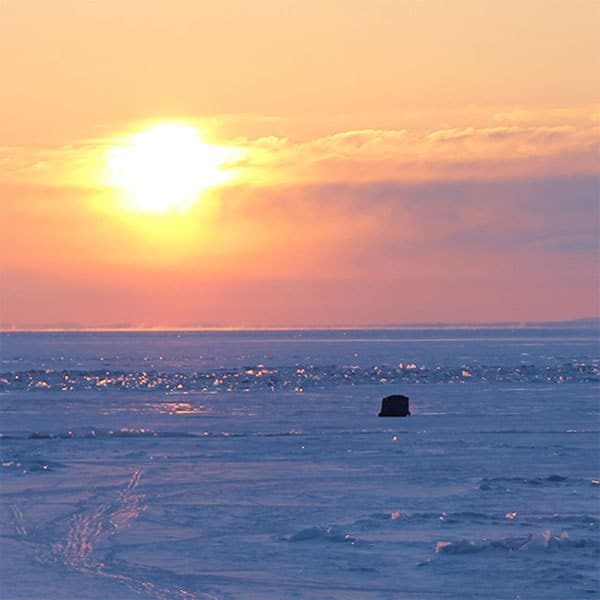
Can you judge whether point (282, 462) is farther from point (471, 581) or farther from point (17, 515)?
point (471, 581)

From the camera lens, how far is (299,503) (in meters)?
12.5

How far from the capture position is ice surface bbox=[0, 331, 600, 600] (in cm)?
915

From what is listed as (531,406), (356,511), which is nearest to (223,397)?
(531,406)

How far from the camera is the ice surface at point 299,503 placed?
9.15m

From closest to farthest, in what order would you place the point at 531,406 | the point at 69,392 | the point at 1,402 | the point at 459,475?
the point at 459,475 → the point at 531,406 → the point at 1,402 → the point at 69,392

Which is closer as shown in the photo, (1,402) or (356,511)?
(356,511)

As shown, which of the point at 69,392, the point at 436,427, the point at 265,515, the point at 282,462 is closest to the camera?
the point at 265,515

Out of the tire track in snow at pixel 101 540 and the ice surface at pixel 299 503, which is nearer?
the tire track in snow at pixel 101 540

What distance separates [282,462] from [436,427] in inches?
232

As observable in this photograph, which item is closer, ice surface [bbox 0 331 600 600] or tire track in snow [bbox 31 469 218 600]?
tire track in snow [bbox 31 469 218 600]

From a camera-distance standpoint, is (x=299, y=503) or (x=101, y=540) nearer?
(x=101, y=540)

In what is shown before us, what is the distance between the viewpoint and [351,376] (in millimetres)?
40969

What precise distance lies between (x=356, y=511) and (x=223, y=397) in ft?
59.8

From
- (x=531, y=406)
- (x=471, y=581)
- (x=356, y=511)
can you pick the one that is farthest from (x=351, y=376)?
(x=471, y=581)
